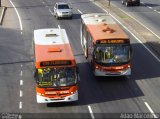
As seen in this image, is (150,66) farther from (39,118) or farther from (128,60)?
(39,118)

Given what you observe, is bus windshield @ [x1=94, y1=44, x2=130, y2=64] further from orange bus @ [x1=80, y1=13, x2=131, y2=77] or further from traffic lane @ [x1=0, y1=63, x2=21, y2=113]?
traffic lane @ [x1=0, y1=63, x2=21, y2=113]

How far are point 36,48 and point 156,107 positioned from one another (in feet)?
27.9

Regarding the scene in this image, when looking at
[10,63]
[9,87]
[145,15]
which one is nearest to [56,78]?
[9,87]

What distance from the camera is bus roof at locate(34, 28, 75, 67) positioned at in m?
27.6

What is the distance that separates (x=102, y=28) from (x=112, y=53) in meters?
3.43

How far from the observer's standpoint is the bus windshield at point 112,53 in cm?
3188

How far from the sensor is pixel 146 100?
2886cm

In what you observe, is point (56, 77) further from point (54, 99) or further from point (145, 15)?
point (145, 15)

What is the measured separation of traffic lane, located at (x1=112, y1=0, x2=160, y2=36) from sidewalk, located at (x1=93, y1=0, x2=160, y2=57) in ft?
2.96

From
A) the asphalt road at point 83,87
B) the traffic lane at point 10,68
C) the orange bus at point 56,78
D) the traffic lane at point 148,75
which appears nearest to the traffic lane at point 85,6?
the asphalt road at point 83,87

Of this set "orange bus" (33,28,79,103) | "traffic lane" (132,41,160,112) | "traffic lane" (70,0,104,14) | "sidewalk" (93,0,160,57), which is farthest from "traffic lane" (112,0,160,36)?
"orange bus" (33,28,79,103)

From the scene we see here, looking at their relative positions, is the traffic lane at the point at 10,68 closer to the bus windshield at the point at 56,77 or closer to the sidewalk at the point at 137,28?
the bus windshield at the point at 56,77

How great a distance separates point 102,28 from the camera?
114 ft

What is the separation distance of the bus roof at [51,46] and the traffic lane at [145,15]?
1763 centimetres
